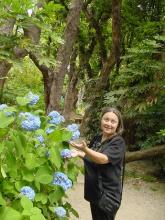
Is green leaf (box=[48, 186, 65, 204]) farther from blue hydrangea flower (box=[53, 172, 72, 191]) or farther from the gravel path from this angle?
the gravel path

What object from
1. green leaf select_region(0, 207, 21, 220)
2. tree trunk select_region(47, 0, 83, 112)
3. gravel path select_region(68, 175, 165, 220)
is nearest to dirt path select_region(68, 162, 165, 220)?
gravel path select_region(68, 175, 165, 220)

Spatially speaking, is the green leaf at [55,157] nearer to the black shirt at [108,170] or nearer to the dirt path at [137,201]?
the black shirt at [108,170]

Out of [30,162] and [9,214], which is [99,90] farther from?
[9,214]

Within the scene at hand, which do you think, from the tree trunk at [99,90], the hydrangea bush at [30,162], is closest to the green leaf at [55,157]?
the hydrangea bush at [30,162]

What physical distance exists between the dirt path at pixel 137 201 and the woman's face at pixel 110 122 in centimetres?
245

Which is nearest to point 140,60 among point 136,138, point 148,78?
point 148,78

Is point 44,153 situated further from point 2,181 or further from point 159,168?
point 159,168

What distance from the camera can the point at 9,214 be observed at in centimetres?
199

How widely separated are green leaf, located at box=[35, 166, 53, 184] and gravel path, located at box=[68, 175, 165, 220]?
3.48 meters

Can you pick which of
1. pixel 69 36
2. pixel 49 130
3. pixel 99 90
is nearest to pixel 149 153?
pixel 69 36

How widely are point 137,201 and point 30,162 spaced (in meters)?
5.20

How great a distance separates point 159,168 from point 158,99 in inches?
60.5

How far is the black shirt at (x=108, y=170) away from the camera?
141 inches

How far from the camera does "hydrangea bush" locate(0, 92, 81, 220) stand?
2141mm
